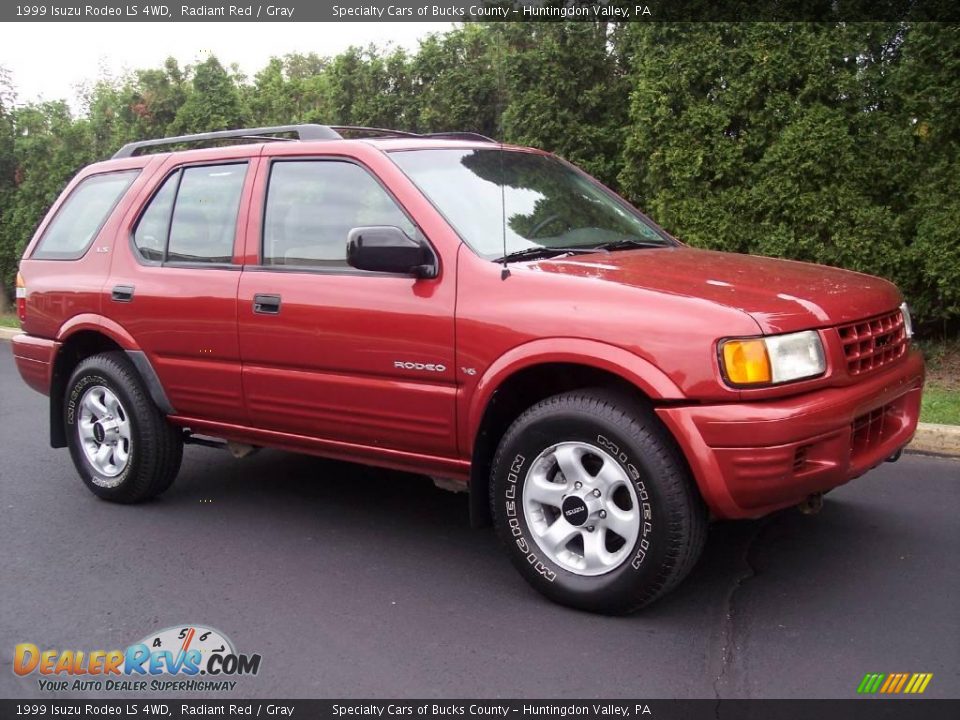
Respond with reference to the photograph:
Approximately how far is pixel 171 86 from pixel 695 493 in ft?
42.6

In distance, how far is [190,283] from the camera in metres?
4.83

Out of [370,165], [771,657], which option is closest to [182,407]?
[370,165]

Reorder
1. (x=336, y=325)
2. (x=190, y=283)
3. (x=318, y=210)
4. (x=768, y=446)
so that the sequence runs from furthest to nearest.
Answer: (x=190, y=283) < (x=318, y=210) < (x=336, y=325) < (x=768, y=446)

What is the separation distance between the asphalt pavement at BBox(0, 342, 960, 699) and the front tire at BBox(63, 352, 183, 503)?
17cm

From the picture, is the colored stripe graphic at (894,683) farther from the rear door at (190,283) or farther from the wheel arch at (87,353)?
the wheel arch at (87,353)

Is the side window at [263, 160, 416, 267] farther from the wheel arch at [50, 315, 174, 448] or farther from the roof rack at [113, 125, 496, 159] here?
the wheel arch at [50, 315, 174, 448]

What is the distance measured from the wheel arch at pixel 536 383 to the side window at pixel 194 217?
1667 millimetres

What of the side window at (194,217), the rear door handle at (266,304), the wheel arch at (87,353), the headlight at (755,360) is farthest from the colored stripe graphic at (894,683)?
the wheel arch at (87,353)

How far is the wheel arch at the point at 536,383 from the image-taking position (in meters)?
3.49

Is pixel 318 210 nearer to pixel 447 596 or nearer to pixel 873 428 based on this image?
pixel 447 596

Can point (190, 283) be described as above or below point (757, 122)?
below

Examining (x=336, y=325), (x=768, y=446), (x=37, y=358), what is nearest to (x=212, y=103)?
(x=37, y=358)

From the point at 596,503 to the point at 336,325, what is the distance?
4.61 feet

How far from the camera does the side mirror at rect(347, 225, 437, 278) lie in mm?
3898
